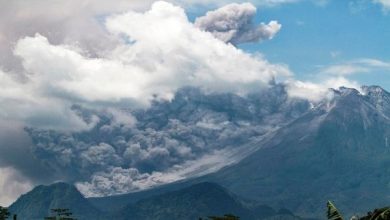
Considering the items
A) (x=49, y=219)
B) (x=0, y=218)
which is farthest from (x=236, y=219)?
(x=0, y=218)

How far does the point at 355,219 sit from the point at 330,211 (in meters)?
1.63

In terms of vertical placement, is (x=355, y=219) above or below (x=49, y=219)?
below

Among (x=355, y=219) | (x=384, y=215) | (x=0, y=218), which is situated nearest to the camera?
(x=384, y=215)

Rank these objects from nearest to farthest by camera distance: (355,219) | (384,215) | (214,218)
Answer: (384,215)
(355,219)
(214,218)

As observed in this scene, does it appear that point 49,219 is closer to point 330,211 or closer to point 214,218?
point 214,218

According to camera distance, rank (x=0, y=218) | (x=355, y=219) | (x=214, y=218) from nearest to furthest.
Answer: (x=355, y=219)
(x=214, y=218)
(x=0, y=218)

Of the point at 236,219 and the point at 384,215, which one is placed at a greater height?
the point at 236,219

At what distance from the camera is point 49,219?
102 metres

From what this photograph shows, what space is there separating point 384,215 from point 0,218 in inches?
3447

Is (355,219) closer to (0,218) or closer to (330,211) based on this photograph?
(330,211)

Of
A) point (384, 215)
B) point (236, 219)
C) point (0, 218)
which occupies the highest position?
point (0, 218)

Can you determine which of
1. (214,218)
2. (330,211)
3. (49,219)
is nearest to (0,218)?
(49,219)

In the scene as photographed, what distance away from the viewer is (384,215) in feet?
128

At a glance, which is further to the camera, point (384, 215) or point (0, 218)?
point (0, 218)
